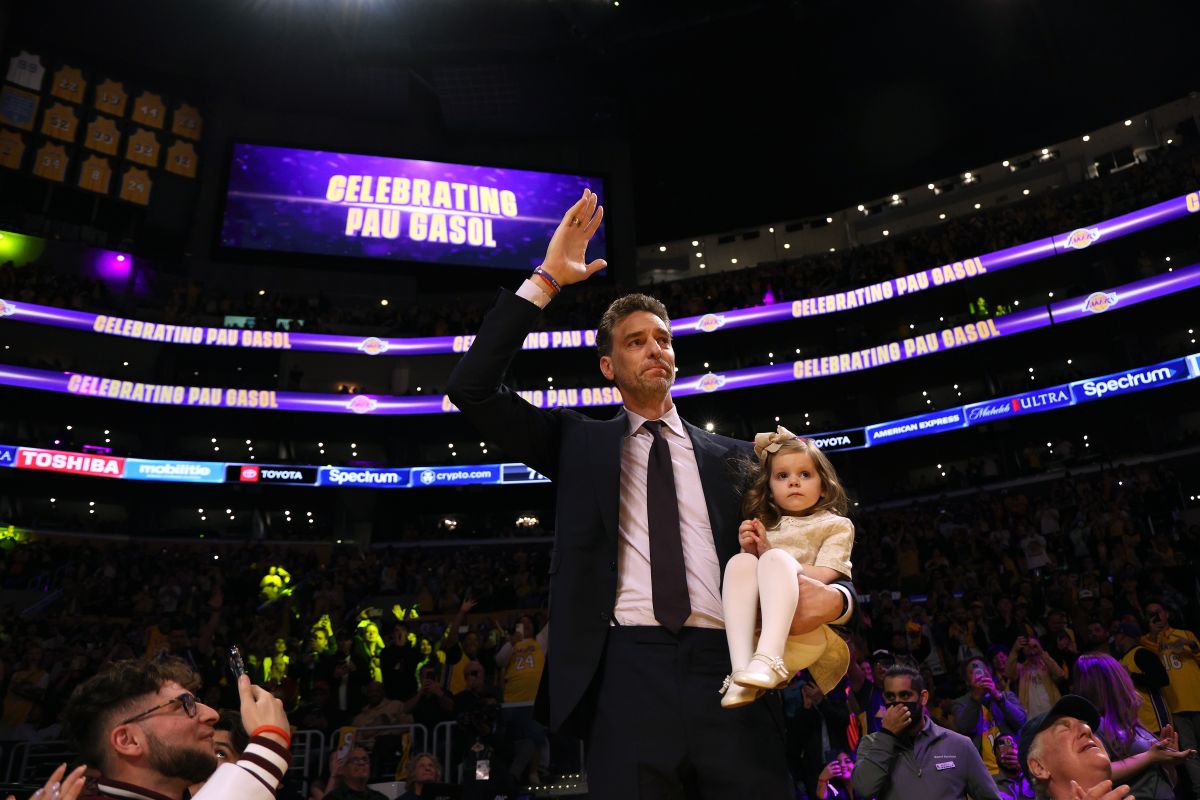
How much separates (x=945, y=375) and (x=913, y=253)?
4.60m

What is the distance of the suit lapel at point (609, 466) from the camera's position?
2.39 metres

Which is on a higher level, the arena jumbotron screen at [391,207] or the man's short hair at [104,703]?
the arena jumbotron screen at [391,207]

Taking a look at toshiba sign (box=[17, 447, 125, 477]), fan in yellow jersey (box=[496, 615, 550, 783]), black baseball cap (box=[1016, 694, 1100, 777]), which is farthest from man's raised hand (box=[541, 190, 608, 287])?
toshiba sign (box=[17, 447, 125, 477])

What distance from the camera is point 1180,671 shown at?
25.6ft

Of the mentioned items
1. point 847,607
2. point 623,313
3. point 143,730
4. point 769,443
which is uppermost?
point 623,313

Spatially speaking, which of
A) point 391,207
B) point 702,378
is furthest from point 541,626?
point 391,207

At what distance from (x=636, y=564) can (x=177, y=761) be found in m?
2.01

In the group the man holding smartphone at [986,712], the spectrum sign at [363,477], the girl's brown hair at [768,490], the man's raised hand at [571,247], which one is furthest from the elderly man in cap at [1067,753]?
the spectrum sign at [363,477]

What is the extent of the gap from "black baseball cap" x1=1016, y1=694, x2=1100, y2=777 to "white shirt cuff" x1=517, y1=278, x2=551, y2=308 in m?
2.55

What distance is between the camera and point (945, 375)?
97.1 ft

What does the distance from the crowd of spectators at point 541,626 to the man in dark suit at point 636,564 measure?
0.66 feet

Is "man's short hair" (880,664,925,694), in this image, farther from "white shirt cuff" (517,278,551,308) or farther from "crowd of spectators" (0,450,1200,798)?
"white shirt cuff" (517,278,551,308)

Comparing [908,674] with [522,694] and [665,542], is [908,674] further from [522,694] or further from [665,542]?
[522,694]

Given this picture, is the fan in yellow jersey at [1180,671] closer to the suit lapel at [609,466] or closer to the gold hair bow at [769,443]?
the gold hair bow at [769,443]
